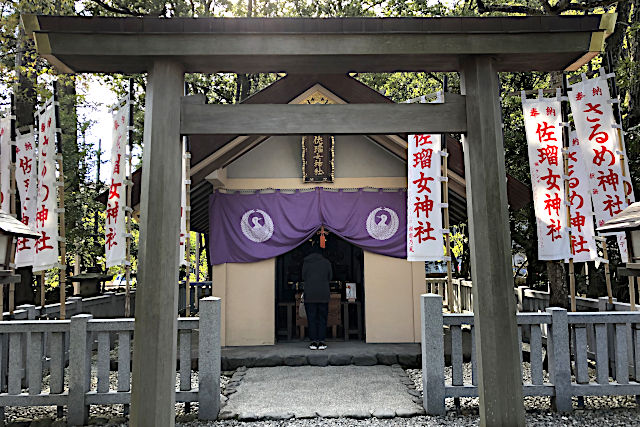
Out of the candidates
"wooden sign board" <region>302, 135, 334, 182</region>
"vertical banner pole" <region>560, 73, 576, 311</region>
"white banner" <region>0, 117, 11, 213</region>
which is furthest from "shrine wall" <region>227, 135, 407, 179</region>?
"white banner" <region>0, 117, 11, 213</region>

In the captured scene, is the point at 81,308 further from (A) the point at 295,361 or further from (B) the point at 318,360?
(B) the point at 318,360

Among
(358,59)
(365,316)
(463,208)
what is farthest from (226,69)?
(463,208)

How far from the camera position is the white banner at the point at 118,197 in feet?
24.0

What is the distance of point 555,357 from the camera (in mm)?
5703

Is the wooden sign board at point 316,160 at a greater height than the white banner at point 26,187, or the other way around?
the wooden sign board at point 316,160

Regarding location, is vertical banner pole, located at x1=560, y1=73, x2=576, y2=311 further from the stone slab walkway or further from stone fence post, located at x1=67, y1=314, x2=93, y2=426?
stone fence post, located at x1=67, y1=314, x2=93, y2=426

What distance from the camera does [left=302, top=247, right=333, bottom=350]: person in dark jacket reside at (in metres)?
8.99

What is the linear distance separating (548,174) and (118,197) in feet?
22.0

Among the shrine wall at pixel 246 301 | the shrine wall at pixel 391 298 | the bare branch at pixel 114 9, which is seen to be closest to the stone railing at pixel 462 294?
the shrine wall at pixel 391 298

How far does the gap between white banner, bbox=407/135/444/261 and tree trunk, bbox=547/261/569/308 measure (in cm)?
282

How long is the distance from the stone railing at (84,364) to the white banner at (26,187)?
6.33 feet

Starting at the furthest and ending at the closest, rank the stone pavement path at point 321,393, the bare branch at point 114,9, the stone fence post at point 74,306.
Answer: the bare branch at point 114,9 → the stone fence post at point 74,306 → the stone pavement path at point 321,393

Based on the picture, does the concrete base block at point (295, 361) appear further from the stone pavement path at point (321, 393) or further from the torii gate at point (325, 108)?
the torii gate at point (325, 108)

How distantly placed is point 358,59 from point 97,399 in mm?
4921
